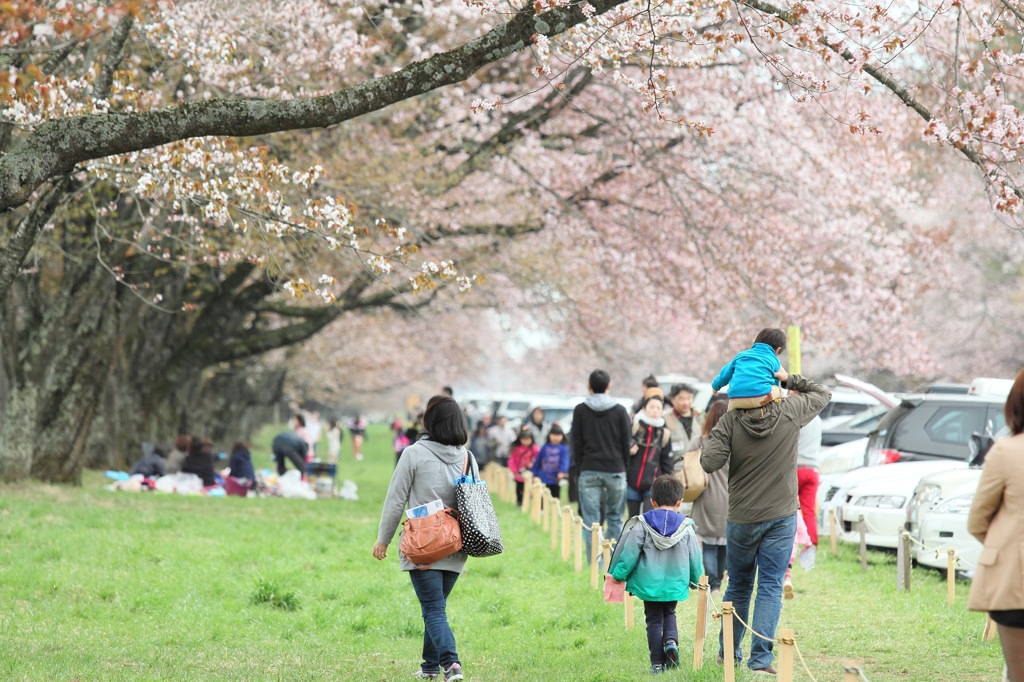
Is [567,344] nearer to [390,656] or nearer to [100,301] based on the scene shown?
[100,301]

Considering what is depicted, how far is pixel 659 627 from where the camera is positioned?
290 inches

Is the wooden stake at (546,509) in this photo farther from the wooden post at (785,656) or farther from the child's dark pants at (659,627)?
the wooden post at (785,656)

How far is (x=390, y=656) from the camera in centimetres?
827

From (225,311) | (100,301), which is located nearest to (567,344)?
(225,311)

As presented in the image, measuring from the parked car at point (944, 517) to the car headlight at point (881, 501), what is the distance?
52.6 inches

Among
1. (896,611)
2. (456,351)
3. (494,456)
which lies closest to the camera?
(896,611)

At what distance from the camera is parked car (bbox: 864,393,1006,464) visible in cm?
1373

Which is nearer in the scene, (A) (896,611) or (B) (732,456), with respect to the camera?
(B) (732,456)

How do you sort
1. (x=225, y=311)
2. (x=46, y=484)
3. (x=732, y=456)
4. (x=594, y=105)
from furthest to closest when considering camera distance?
1. (x=225, y=311)
2. (x=594, y=105)
3. (x=46, y=484)
4. (x=732, y=456)

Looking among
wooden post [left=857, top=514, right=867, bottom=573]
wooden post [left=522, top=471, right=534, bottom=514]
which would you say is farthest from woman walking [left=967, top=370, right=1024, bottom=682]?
wooden post [left=522, top=471, right=534, bottom=514]

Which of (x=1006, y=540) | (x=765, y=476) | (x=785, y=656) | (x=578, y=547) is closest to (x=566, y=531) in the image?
(x=578, y=547)

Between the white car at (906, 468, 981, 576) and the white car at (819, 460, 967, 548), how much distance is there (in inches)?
46.3

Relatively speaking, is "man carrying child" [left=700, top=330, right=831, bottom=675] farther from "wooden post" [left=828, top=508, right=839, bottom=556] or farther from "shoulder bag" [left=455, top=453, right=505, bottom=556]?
"wooden post" [left=828, top=508, right=839, bottom=556]

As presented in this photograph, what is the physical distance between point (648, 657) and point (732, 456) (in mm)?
1614
